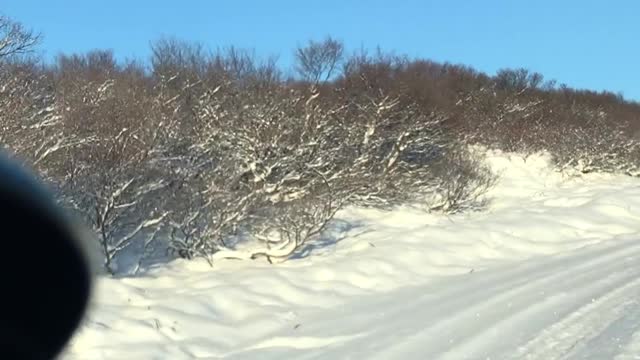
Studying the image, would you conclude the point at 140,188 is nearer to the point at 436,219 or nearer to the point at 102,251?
the point at 102,251

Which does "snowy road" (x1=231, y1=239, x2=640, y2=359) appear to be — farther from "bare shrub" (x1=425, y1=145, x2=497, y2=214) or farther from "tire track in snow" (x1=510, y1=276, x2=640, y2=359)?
"bare shrub" (x1=425, y1=145, x2=497, y2=214)

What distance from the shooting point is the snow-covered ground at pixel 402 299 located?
26.0 feet

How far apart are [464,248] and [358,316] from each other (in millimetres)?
6376

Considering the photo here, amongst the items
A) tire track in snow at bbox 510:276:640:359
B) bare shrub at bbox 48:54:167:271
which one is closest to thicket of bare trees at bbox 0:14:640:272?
bare shrub at bbox 48:54:167:271

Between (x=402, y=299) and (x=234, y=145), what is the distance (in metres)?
7.20

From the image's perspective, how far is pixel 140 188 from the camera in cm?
1389

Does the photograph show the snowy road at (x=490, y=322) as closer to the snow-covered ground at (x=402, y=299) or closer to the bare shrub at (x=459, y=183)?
the snow-covered ground at (x=402, y=299)

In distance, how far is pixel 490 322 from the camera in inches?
339

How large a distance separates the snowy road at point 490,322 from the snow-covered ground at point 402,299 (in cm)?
2

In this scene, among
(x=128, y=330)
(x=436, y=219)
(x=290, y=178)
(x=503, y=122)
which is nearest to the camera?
(x=128, y=330)

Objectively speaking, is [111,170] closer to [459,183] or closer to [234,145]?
[234,145]

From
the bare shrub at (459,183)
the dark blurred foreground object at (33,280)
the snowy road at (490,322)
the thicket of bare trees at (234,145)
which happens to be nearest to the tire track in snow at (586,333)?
the snowy road at (490,322)

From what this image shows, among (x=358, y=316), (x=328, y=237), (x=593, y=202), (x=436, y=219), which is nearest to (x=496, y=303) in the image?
(x=358, y=316)

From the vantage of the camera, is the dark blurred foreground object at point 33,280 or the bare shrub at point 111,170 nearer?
the dark blurred foreground object at point 33,280
